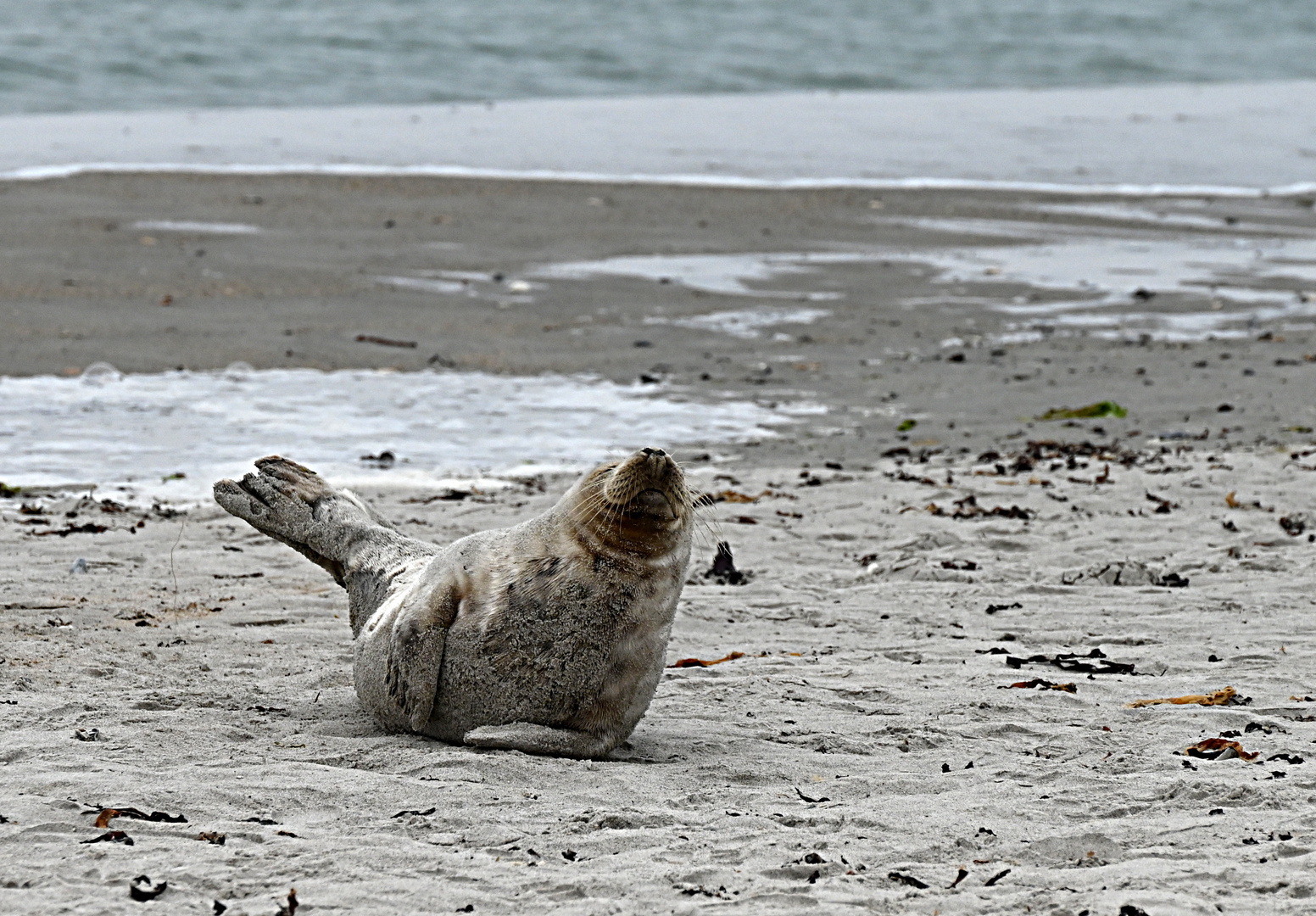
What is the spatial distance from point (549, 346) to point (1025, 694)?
714 cm

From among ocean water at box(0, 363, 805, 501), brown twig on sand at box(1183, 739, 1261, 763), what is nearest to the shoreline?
ocean water at box(0, 363, 805, 501)

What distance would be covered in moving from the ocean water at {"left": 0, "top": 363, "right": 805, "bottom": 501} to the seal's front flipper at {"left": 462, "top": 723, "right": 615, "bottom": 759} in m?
3.99

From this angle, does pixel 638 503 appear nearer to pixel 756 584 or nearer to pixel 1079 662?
pixel 1079 662

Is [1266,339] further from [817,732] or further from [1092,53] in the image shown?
[1092,53]

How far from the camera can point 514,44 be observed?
3425 centimetres

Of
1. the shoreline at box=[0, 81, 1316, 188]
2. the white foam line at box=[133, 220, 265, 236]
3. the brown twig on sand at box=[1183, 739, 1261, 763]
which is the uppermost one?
the shoreline at box=[0, 81, 1316, 188]

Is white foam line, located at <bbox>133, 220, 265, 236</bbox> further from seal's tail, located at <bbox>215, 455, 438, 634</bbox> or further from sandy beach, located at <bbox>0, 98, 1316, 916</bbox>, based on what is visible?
seal's tail, located at <bbox>215, 455, 438, 634</bbox>

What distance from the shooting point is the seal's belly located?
4.73 meters

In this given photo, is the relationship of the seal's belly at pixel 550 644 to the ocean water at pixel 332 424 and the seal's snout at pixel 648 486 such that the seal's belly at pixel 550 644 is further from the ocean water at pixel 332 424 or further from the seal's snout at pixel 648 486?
the ocean water at pixel 332 424

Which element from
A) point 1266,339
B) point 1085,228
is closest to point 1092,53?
point 1085,228

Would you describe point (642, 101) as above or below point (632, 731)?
above

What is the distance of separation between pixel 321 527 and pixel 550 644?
42.6 inches

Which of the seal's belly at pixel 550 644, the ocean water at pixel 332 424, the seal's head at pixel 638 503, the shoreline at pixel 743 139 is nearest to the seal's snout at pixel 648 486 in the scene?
the seal's head at pixel 638 503

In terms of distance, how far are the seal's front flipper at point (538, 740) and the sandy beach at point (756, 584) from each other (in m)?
0.07
